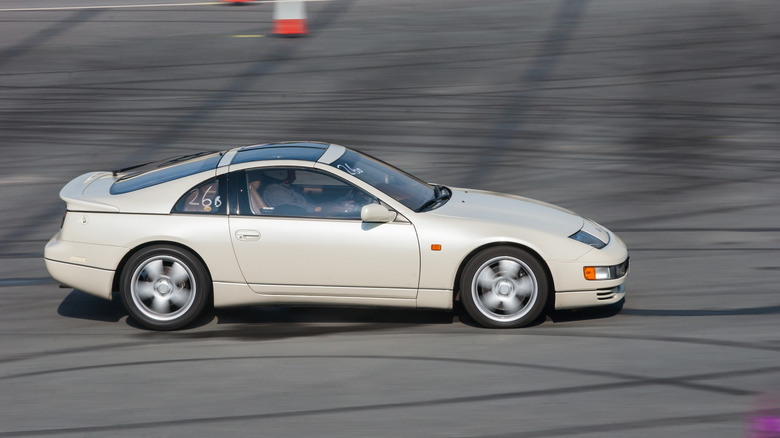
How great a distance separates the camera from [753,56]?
14680 mm

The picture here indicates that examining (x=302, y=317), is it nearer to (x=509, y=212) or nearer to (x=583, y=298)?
(x=509, y=212)

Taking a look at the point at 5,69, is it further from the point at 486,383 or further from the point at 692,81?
the point at 486,383

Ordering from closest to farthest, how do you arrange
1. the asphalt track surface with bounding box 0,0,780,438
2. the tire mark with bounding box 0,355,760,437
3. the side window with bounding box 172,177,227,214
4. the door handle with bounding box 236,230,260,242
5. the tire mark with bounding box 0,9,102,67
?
the tire mark with bounding box 0,355,760,437, the asphalt track surface with bounding box 0,0,780,438, the door handle with bounding box 236,230,260,242, the side window with bounding box 172,177,227,214, the tire mark with bounding box 0,9,102,67

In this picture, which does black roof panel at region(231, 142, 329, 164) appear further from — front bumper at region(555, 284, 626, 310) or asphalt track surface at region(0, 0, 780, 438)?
front bumper at region(555, 284, 626, 310)

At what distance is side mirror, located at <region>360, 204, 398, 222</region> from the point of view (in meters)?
6.49

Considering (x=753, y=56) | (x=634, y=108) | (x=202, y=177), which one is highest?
(x=753, y=56)

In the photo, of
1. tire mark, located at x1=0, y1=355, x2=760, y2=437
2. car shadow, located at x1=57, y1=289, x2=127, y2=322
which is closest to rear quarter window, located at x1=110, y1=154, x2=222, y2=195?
car shadow, located at x1=57, y1=289, x2=127, y2=322

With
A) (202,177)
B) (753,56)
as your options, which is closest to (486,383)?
(202,177)

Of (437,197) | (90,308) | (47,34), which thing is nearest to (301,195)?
(437,197)

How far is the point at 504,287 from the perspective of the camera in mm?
6598

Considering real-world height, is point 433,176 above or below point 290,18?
below

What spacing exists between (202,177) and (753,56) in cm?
1080

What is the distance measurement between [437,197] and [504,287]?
39.8 inches

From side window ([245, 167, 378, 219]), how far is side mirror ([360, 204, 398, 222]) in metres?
0.16
